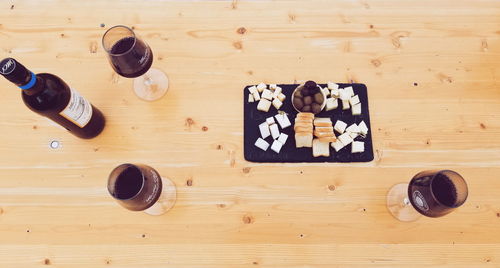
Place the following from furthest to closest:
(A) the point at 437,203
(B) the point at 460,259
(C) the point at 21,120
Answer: (C) the point at 21,120, (B) the point at 460,259, (A) the point at 437,203

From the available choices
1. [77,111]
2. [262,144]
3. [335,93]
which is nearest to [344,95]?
[335,93]

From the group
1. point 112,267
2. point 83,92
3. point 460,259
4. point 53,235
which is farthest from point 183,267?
point 460,259

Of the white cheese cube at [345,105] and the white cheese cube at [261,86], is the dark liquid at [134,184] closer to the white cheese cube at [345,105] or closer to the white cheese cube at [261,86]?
the white cheese cube at [261,86]

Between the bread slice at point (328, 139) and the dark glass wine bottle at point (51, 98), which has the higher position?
the dark glass wine bottle at point (51, 98)

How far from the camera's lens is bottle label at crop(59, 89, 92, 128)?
2.36ft

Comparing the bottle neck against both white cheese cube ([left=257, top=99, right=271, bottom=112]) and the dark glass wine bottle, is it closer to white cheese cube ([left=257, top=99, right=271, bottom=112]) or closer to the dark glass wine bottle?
the dark glass wine bottle

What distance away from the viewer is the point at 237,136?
0.88m

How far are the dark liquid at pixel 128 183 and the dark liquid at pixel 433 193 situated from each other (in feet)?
1.80

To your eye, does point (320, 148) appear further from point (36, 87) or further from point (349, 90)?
point (36, 87)

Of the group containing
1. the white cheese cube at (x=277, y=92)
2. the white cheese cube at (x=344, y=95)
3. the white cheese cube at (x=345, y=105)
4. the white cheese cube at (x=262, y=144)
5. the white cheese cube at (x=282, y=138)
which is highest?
the white cheese cube at (x=277, y=92)

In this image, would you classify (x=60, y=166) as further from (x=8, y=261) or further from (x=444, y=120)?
(x=444, y=120)

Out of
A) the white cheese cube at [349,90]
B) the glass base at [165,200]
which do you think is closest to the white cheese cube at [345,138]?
the white cheese cube at [349,90]

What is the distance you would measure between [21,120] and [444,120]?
41.6 inches

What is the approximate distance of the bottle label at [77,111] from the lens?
721 millimetres
